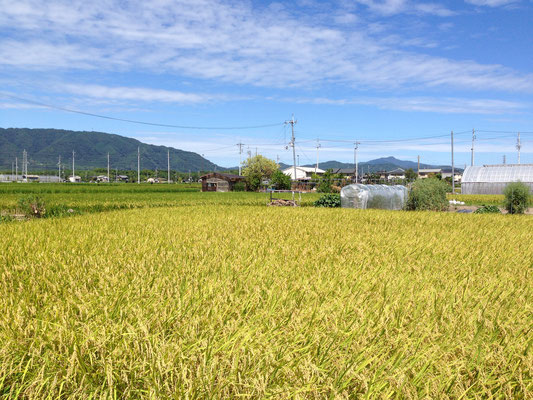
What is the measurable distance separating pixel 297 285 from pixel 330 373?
1.63 metres

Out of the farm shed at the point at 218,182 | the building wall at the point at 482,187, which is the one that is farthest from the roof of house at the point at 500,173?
the farm shed at the point at 218,182

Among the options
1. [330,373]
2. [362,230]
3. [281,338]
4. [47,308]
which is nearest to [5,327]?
[47,308]

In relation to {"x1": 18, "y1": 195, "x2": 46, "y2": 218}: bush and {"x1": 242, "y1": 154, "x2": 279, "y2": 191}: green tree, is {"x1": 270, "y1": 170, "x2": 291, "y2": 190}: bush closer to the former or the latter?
{"x1": 242, "y1": 154, "x2": 279, "y2": 191}: green tree

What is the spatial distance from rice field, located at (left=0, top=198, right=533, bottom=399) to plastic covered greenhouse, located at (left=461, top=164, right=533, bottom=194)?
166 ft

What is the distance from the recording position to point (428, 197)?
23.9m

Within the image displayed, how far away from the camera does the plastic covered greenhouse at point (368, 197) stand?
69.7 ft

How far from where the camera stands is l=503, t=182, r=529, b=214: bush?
77.5 ft

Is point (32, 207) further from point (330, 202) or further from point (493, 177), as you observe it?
point (493, 177)

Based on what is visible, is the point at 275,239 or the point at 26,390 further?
the point at 275,239

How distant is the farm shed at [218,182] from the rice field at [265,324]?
62138 millimetres

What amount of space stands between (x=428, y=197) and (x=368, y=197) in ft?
16.9

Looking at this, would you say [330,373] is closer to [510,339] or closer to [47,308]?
[510,339]

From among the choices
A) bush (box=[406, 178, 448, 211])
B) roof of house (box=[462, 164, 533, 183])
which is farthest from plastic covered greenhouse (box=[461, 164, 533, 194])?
bush (box=[406, 178, 448, 211])

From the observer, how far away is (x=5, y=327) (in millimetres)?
2662
